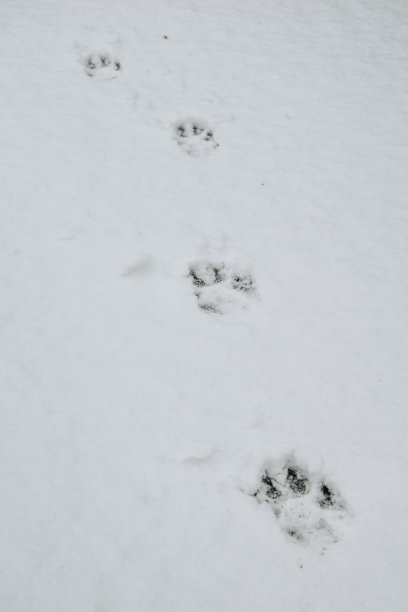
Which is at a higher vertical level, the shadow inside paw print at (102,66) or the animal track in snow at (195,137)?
the shadow inside paw print at (102,66)

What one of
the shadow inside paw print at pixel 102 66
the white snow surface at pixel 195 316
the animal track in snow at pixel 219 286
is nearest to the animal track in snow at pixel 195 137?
the white snow surface at pixel 195 316

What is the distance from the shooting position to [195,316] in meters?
1.78

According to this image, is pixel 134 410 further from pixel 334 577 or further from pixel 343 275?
pixel 343 275

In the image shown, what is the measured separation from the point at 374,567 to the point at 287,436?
0.49 meters

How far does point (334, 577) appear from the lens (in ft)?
4.27

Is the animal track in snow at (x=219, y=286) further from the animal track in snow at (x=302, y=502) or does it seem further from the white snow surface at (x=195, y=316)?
the animal track in snow at (x=302, y=502)

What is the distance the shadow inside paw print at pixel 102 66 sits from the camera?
2623 millimetres

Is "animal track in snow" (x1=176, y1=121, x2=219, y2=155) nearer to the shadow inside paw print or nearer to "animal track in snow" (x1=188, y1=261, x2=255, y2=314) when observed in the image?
the shadow inside paw print

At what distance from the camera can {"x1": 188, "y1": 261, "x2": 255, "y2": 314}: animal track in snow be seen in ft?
6.02

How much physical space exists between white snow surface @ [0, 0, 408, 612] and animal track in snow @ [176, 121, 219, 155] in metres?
0.02

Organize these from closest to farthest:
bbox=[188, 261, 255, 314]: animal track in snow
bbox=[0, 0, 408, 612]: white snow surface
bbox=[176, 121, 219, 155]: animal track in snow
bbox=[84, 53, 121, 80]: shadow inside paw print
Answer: bbox=[0, 0, 408, 612]: white snow surface
bbox=[188, 261, 255, 314]: animal track in snow
bbox=[176, 121, 219, 155]: animal track in snow
bbox=[84, 53, 121, 80]: shadow inside paw print

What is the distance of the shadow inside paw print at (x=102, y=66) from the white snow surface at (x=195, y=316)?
0.06 ft

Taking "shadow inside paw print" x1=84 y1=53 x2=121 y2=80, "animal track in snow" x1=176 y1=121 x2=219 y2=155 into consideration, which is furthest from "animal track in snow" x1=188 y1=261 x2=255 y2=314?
"shadow inside paw print" x1=84 y1=53 x2=121 y2=80

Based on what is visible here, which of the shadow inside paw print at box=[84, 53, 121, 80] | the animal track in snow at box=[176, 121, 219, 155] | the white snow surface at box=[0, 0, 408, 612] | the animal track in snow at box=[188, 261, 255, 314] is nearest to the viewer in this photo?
the white snow surface at box=[0, 0, 408, 612]
